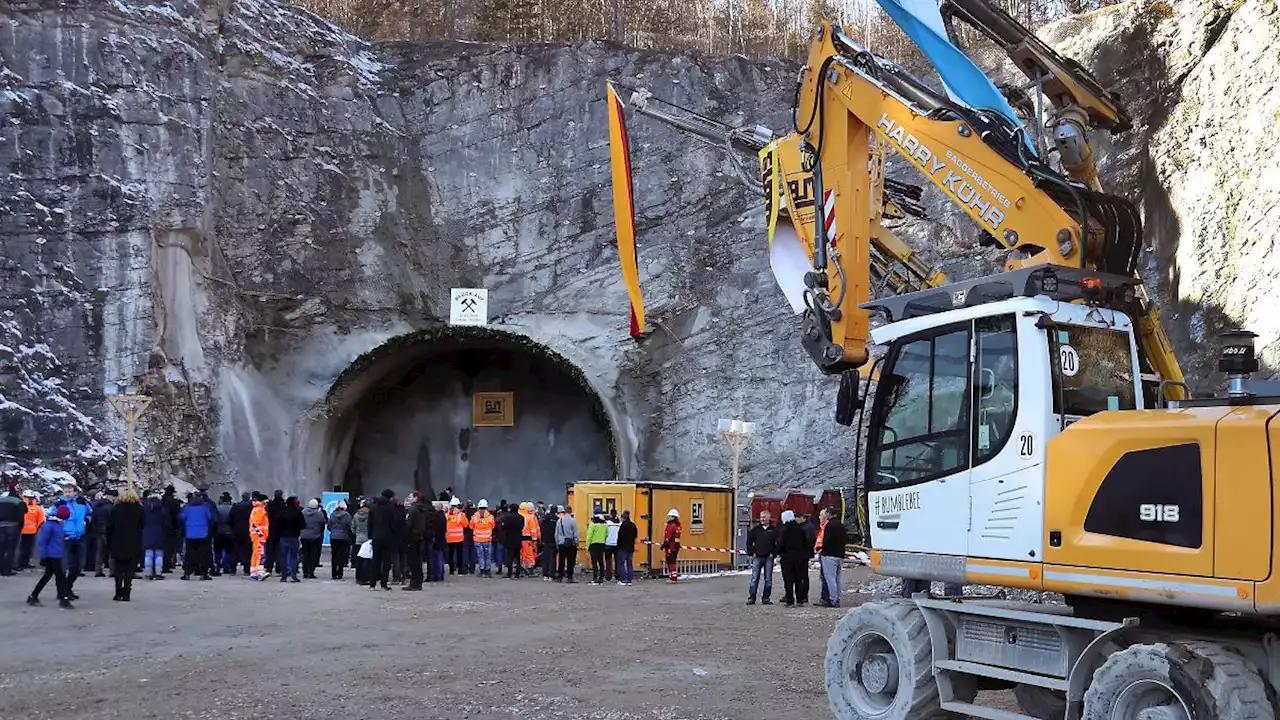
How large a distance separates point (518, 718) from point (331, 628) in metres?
6.07

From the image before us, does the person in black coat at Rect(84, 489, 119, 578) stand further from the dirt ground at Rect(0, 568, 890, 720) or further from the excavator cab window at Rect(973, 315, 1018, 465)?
the excavator cab window at Rect(973, 315, 1018, 465)

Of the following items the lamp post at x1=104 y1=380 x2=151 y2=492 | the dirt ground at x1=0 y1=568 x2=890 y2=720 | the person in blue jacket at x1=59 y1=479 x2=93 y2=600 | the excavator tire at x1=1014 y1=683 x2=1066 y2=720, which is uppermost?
the lamp post at x1=104 y1=380 x2=151 y2=492

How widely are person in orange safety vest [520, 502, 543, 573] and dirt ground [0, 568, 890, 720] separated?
5878 millimetres

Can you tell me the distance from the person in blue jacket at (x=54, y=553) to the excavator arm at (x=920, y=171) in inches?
385

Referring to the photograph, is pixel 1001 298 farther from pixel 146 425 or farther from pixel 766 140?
pixel 146 425

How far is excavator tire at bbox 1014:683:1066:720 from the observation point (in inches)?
290

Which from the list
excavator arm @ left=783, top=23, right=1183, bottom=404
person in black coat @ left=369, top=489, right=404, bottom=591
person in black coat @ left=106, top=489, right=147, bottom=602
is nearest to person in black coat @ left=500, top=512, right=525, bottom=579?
person in black coat @ left=369, top=489, right=404, bottom=591

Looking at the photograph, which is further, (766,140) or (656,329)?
(656,329)

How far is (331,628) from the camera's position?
13688 millimetres

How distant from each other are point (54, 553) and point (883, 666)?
1142 cm

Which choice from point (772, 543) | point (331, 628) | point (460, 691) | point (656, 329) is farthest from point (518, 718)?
point (656, 329)

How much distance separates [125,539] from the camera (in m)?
15.6

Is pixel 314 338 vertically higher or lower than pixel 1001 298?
higher

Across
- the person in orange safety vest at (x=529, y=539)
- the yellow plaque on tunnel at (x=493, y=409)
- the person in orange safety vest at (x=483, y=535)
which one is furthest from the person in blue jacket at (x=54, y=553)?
the yellow plaque on tunnel at (x=493, y=409)
